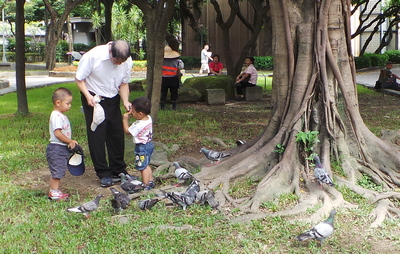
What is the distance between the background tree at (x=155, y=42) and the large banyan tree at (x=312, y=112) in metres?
3.26

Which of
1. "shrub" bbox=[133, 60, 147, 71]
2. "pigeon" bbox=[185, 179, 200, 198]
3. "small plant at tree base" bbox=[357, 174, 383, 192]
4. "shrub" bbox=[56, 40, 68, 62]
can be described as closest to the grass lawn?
"small plant at tree base" bbox=[357, 174, 383, 192]

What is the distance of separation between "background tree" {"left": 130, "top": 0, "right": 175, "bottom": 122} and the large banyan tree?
129 inches

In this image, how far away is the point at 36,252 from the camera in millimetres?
4309

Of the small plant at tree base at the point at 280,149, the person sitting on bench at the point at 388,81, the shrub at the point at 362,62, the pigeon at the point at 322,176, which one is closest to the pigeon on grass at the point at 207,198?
the pigeon at the point at 322,176

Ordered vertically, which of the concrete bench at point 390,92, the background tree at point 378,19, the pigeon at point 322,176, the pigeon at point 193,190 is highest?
the background tree at point 378,19

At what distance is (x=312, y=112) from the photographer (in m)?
6.18

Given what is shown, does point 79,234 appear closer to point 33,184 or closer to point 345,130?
point 33,184

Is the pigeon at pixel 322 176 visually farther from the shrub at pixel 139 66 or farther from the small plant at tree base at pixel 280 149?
the shrub at pixel 139 66

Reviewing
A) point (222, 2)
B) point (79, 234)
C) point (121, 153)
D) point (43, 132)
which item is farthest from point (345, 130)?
point (222, 2)

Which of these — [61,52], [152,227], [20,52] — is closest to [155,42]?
[20,52]

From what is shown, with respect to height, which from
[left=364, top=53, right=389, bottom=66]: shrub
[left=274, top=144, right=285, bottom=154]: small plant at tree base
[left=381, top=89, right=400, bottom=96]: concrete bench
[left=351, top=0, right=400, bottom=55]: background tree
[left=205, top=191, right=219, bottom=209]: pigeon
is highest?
[left=351, top=0, right=400, bottom=55]: background tree

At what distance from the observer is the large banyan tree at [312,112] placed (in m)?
5.93

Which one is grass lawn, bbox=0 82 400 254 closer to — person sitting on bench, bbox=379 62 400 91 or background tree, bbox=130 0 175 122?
background tree, bbox=130 0 175 122

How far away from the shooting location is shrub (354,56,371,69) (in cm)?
2936
